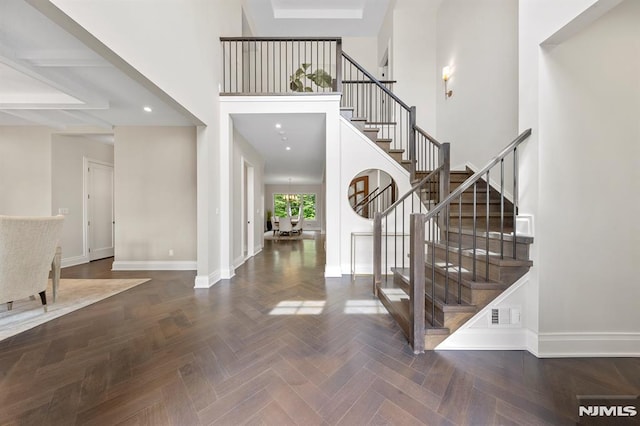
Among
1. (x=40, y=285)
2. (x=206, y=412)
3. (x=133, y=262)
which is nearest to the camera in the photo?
(x=206, y=412)

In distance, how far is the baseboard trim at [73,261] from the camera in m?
4.59

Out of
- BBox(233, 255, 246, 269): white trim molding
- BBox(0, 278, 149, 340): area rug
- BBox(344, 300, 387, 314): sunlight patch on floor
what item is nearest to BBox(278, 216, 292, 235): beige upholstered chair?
BBox(233, 255, 246, 269): white trim molding

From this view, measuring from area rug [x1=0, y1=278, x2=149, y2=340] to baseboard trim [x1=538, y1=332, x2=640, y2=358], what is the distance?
454cm

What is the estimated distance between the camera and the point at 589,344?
178 centimetres

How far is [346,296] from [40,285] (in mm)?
3421

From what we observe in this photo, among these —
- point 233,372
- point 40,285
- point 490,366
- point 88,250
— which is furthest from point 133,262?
point 490,366

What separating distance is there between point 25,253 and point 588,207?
16.6 ft

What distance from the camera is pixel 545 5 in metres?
1.72

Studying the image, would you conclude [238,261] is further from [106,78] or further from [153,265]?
[106,78]

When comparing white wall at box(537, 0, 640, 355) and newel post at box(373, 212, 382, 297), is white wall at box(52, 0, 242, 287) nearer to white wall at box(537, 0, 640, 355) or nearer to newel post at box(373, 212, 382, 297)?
newel post at box(373, 212, 382, 297)

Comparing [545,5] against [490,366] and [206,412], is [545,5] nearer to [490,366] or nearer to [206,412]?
[490,366]

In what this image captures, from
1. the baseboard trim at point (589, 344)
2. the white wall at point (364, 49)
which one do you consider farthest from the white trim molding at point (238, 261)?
the white wall at point (364, 49)

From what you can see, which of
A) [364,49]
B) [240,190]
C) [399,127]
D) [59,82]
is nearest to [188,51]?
[59,82]

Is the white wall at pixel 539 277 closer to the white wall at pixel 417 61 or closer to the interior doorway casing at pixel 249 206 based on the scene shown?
the white wall at pixel 417 61
